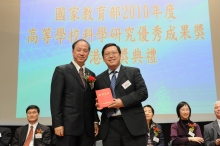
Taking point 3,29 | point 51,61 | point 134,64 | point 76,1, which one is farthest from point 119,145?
point 3,29

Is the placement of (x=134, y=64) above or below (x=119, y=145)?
above

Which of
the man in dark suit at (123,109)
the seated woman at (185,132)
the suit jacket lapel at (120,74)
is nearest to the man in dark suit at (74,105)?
the man in dark suit at (123,109)

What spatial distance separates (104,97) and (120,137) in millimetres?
365

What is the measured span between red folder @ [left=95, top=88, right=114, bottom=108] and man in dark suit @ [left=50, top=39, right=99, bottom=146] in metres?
0.18

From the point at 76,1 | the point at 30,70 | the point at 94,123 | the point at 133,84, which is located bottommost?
the point at 94,123

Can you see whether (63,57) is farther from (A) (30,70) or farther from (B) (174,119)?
(B) (174,119)

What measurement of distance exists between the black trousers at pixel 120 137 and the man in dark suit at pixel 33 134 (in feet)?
6.30

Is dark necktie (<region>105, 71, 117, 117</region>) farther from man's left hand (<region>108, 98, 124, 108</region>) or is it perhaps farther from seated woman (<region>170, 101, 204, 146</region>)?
seated woman (<region>170, 101, 204, 146</region>)

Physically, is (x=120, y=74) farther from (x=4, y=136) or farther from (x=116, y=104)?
(x=4, y=136)

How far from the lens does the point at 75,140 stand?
232 cm

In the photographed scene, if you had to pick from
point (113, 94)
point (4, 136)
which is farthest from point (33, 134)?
point (113, 94)

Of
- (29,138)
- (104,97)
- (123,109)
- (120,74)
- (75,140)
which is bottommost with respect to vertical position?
(29,138)

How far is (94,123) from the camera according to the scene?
2.47 m

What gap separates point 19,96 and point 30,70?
0.47 meters
